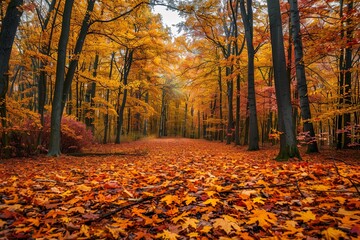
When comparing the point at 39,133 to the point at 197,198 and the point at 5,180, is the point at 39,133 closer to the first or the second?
the point at 5,180

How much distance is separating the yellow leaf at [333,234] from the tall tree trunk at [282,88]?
14.7 feet

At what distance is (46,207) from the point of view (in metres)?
2.51

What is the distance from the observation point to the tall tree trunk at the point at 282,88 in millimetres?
5781

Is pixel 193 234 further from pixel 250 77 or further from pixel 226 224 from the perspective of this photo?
pixel 250 77

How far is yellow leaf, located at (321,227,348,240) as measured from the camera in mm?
1595

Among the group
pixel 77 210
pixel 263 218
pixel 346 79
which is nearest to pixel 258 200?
pixel 263 218

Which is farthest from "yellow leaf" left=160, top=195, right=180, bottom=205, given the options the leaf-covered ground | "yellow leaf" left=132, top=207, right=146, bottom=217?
"yellow leaf" left=132, top=207, right=146, bottom=217

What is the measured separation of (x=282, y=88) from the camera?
5.80 m

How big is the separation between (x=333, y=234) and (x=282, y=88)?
480 centimetres

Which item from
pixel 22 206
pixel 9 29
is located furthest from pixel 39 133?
pixel 22 206

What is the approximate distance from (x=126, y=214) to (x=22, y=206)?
1312 mm

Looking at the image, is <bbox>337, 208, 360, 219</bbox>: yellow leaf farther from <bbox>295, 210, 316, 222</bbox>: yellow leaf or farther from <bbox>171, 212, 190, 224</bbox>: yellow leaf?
<bbox>171, 212, 190, 224</bbox>: yellow leaf

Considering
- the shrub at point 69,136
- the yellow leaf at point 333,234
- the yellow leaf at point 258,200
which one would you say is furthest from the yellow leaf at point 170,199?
the shrub at point 69,136

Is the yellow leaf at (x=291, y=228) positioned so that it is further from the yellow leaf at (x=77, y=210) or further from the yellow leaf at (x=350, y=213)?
the yellow leaf at (x=77, y=210)
